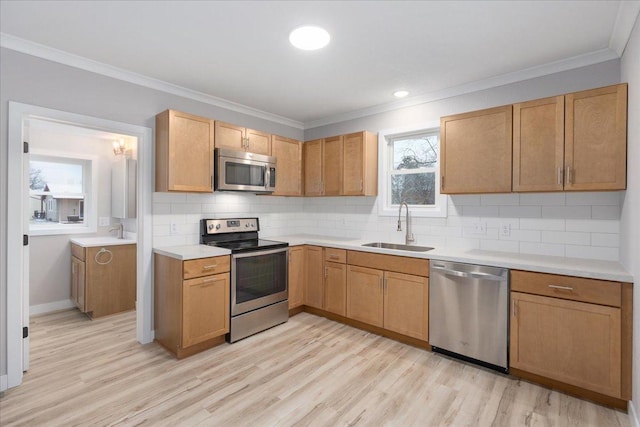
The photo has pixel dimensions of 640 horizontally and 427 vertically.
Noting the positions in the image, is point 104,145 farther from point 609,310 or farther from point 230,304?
point 609,310

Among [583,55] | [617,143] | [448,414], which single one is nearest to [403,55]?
[583,55]

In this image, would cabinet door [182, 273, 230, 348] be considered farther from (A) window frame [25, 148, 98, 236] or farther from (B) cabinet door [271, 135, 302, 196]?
(A) window frame [25, 148, 98, 236]

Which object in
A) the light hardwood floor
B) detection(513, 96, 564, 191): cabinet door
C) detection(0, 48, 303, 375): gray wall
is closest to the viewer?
the light hardwood floor

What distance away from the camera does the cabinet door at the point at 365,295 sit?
3.22 meters

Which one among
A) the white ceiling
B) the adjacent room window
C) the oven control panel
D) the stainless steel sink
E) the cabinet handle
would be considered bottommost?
the cabinet handle

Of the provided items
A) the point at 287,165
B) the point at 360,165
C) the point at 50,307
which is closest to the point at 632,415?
the point at 360,165

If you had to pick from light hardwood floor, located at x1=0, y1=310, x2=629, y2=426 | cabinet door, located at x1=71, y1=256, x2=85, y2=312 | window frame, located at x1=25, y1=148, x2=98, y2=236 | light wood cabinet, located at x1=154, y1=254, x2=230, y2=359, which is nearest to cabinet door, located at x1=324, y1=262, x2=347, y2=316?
light hardwood floor, located at x1=0, y1=310, x2=629, y2=426

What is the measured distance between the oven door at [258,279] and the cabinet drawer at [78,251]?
1994mm

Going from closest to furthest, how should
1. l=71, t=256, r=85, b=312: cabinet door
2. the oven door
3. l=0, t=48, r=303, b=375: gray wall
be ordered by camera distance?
l=0, t=48, r=303, b=375: gray wall < the oven door < l=71, t=256, r=85, b=312: cabinet door

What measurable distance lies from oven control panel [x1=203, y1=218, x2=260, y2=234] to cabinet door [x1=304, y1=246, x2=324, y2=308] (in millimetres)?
733

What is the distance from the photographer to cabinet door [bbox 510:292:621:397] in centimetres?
206

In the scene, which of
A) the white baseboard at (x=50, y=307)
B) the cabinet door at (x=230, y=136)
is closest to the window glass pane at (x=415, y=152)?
the cabinet door at (x=230, y=136)

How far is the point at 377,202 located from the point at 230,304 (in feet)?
Answer: 6.65

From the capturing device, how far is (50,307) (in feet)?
12.9
